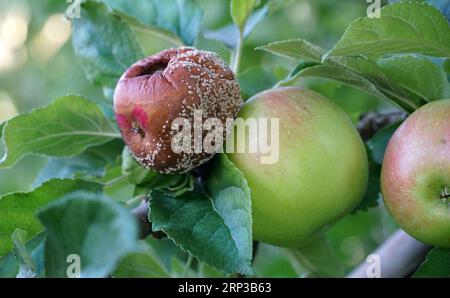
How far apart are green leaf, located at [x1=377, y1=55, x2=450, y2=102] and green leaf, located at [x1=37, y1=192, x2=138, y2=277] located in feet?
1.84

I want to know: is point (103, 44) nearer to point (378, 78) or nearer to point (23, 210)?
point (23, 210)

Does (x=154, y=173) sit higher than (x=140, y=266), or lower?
higher

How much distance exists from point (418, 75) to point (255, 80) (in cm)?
38

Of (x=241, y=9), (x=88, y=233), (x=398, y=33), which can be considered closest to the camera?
(x=88, y=233)

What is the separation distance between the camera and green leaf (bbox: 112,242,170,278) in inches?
54.4

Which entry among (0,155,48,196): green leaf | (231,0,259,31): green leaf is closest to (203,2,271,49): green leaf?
(231,0,259,31): green leaf

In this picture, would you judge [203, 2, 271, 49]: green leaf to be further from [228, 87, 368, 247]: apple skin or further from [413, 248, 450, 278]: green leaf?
[413, 248, 450, 278]: green leaf

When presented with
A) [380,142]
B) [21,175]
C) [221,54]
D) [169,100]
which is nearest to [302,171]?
[169,100]

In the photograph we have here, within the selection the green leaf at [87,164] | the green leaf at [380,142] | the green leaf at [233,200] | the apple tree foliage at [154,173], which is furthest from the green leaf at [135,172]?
the green leaf at [380,142]

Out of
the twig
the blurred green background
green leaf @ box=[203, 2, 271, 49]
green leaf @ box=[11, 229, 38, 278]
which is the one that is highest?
green leaf @ box=[203, 2, 271, 49]

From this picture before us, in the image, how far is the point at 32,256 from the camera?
1.02 metres

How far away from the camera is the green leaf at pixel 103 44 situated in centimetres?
129

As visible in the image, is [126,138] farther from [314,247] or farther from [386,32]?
[314,247]

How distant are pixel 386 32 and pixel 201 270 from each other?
2.58 ft
